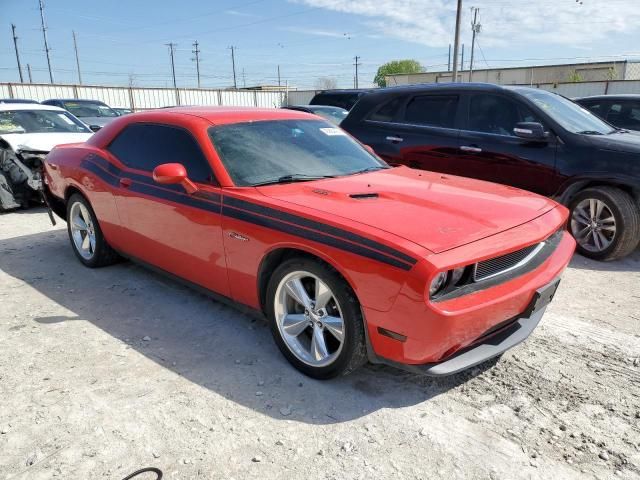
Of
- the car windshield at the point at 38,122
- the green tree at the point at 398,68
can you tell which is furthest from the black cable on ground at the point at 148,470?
the green tree at the point at 398,68

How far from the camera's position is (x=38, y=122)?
866cm

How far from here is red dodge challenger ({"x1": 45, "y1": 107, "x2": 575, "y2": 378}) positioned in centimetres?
244

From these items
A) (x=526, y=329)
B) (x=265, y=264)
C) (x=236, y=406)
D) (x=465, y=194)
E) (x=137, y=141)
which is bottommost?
(x=236, y=406)

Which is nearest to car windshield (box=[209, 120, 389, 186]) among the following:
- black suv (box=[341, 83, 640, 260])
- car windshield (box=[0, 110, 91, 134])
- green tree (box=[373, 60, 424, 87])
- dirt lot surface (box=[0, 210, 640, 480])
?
dirt lot surface (box=[0, 210, 640, 480])

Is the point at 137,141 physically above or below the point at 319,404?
above

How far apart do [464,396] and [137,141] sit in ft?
10.7

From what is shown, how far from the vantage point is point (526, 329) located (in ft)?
9.18

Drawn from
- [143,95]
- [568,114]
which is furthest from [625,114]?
[143,95]

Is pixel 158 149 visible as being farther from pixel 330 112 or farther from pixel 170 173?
pixel 330 112

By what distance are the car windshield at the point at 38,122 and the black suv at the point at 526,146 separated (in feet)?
17.7

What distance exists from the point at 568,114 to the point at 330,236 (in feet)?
14.4

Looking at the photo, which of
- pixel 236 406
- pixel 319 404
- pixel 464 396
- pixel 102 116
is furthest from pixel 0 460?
pixel 102 116

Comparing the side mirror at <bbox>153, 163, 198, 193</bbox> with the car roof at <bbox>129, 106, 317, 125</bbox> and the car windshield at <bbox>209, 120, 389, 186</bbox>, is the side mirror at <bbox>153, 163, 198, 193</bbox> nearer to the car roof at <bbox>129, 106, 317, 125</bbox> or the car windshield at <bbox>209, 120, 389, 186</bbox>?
the car windshield at <bbox>209, 120, 389, 186</bbox>

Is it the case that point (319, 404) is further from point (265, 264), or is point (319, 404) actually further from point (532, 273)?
point (532, 273)
